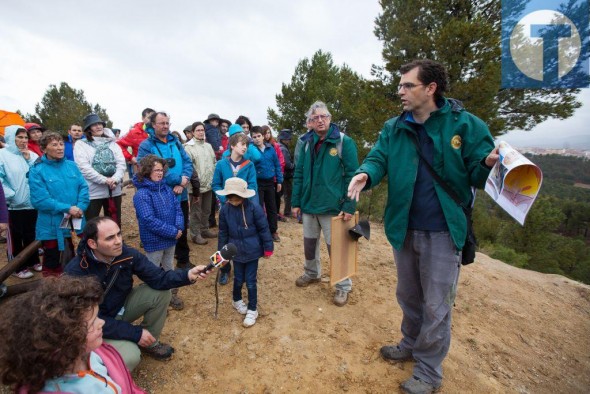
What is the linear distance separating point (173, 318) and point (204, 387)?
1114 millimetres

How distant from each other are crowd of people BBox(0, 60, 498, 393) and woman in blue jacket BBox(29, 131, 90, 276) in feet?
0.05

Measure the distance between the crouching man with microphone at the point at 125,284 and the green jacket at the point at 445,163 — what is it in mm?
1662

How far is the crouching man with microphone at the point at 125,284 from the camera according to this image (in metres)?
2.29

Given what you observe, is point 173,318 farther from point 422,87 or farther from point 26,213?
point 422,87

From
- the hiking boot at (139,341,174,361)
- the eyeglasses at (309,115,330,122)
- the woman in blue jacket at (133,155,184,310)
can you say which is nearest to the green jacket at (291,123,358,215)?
the eyeglasses at (309,115,330,122)

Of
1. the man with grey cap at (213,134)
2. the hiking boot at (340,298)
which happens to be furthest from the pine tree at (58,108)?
the hiking boot at (340,298)

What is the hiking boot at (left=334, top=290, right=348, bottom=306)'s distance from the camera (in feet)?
12.1

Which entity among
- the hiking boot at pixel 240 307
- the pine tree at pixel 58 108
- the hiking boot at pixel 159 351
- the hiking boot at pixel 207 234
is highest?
the pine tree at pixel 58 108

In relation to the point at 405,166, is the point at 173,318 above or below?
below

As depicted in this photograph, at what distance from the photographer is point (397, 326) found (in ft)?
11.2

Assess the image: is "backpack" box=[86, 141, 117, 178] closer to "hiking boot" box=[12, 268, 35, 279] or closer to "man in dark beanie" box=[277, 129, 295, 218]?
"hiking boot" box=[12, 268, 35, 279]

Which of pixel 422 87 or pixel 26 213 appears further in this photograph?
pixel 26 213

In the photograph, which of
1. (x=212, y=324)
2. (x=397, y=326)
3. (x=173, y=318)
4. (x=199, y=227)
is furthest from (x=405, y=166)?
(x=199, y=227)

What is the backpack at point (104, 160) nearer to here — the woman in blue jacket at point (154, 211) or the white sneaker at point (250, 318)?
the woman in blue jacket at point (154, 211)
